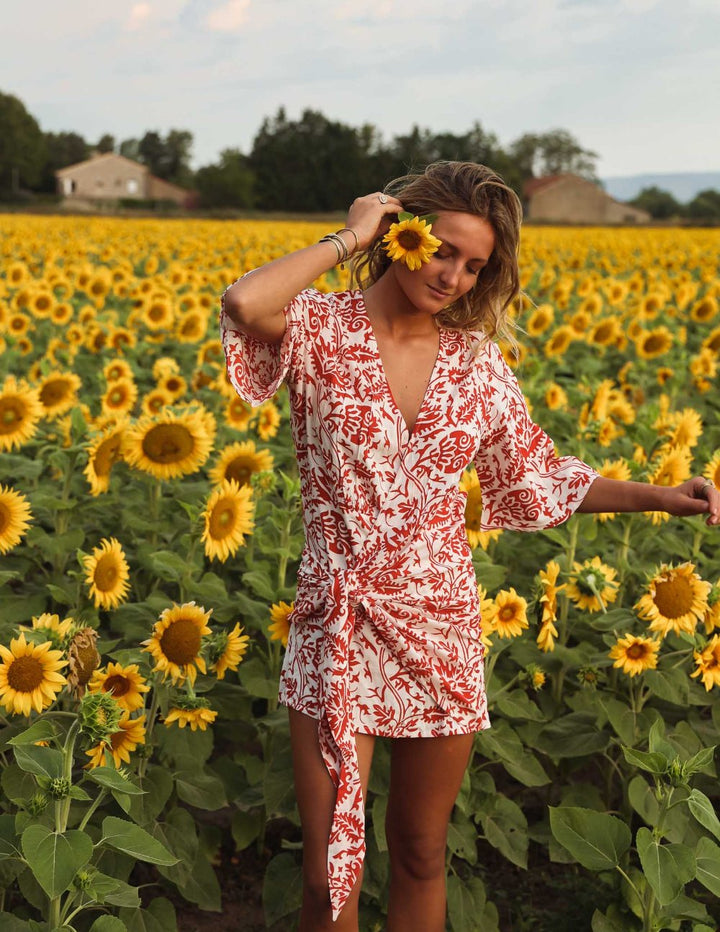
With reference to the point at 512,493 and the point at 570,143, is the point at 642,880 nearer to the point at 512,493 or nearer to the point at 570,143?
the point at 512,493

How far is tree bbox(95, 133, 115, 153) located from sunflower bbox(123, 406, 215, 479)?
92.4 m

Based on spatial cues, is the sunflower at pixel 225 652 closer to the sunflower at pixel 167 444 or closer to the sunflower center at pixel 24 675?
the sunflower center at pixel 24 675

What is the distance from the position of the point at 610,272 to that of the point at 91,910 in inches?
573

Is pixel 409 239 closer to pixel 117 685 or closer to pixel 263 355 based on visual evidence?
pixel 263 355

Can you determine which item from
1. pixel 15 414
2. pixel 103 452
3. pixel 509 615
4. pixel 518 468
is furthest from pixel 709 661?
pixel 15 414

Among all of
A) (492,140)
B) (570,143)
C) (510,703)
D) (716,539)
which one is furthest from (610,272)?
(570,143)

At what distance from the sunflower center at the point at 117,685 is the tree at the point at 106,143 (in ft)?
307

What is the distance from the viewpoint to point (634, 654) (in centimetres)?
318

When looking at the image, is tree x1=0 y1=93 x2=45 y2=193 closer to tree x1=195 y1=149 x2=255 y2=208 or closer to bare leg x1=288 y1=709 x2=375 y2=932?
tree x1=195 y1=149 x2=255 y2=208

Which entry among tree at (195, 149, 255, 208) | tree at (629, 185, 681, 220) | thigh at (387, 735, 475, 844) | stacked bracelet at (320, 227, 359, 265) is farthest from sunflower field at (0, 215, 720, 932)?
tree at (629, 185, 681, 220)

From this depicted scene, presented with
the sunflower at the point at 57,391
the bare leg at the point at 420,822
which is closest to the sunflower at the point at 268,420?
the sunflower at the point at 57,391

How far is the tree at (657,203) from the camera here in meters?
75.3

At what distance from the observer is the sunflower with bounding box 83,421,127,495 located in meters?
3.77

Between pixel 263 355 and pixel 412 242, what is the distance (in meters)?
0.39
